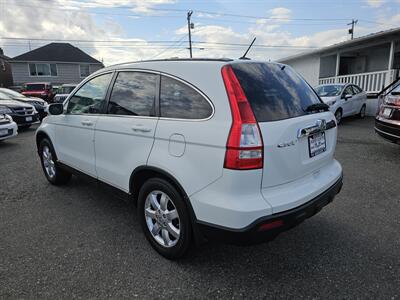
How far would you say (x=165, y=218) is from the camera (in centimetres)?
262

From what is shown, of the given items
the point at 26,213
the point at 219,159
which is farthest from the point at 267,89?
the point at 26,213

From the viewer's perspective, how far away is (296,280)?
240 centimetres

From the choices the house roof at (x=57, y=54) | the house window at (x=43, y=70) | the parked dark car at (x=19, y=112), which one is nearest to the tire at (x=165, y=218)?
the parked dark car at (x=19, y=112)

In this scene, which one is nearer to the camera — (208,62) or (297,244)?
(208,62)

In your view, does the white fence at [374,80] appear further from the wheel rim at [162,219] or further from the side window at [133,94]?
the wheel rim at [162,219]

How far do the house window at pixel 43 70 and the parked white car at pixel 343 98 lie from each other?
3031cm

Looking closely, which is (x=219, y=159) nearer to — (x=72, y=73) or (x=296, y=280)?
(x=296, y=280)

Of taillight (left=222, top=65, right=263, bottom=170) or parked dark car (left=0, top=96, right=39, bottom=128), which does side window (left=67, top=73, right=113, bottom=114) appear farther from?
parked dark car (left=0, top=96, right=39, bottom=128)

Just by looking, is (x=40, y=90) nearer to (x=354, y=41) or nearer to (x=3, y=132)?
(x=3, y=132)

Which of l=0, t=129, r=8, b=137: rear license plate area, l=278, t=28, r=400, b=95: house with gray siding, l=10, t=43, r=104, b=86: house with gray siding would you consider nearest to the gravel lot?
l=0, t=129, r=8, b=137: rear license plate area

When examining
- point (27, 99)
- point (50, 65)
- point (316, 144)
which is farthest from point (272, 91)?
point (50, 65)

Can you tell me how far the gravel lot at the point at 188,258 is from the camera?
2.32 metres

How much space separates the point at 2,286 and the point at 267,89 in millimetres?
2652

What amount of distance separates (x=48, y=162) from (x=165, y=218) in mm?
3000
